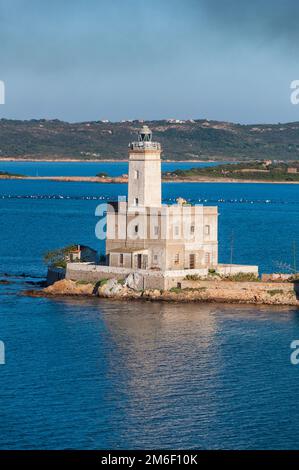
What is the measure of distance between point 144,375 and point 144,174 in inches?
635

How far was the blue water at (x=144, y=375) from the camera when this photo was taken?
3003cm

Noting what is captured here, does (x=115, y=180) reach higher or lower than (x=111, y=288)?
higher

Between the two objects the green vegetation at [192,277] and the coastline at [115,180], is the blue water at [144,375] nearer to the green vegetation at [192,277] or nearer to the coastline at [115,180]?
the green vegetation at [192,277]

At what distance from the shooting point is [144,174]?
5031 cm

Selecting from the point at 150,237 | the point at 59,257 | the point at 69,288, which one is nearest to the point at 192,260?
the point at 150,237

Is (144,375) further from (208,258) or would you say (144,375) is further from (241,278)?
(208,258)

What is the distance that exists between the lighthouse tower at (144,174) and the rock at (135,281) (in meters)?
3.58

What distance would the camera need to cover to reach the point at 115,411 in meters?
31.8

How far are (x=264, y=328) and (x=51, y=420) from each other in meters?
12.6

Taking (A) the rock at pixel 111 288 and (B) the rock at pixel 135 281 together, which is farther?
(A) the rock at pixel 111 288

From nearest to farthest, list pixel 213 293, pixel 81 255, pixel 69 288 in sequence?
1. pixel 213 293
2. pixel 69 288
3. pixel 81 255

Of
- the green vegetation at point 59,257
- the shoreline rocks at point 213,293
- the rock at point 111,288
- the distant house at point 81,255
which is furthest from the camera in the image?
the green vegetation at point 59,257

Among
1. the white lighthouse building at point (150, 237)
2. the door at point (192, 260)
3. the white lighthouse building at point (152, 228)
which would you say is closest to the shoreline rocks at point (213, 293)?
the white lighthouse building at point (150, 237)

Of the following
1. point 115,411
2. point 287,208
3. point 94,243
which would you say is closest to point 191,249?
point 115,411
